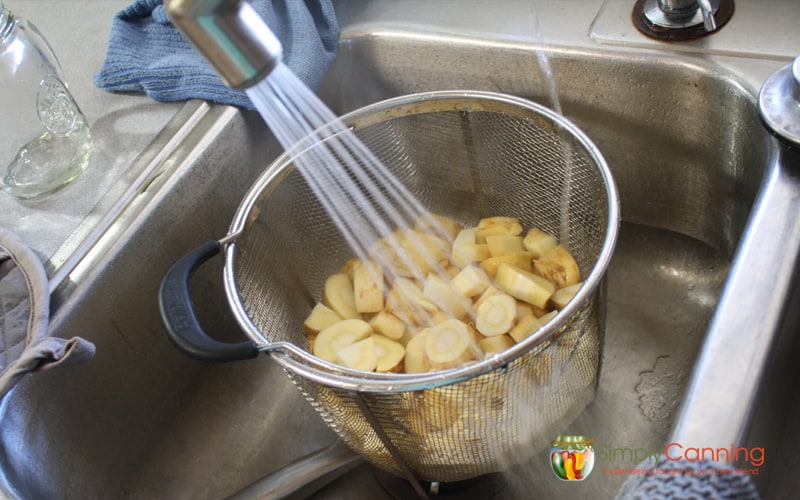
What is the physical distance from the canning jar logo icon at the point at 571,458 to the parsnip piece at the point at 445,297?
0.14 m

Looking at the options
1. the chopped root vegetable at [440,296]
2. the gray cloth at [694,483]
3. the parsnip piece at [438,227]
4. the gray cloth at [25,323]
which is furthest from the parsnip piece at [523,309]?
the gray cloth at [25,323]

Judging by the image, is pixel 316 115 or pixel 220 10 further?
pixel 316 115

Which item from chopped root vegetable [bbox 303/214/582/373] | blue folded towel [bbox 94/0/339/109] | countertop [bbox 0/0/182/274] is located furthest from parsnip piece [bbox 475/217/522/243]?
countertop [bbox 0/0/182/274]

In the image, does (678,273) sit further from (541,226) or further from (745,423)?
(745,423)

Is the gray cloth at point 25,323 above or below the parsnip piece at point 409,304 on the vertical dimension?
above

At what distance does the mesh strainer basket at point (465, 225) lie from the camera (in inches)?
16.8

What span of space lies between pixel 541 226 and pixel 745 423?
0.30 metres

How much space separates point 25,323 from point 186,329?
0.15 m

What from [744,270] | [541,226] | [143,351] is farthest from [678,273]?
[143,351]

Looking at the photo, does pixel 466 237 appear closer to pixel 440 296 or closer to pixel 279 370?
pixel 440 296

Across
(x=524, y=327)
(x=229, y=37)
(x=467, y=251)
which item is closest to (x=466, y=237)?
(x=467, y=251)

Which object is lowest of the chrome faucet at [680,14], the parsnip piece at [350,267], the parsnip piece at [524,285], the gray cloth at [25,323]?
the parsnip piece at [524,285]

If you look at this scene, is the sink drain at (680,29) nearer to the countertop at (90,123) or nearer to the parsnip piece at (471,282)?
the parsnip piece at (471,282)

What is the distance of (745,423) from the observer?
357 mm
